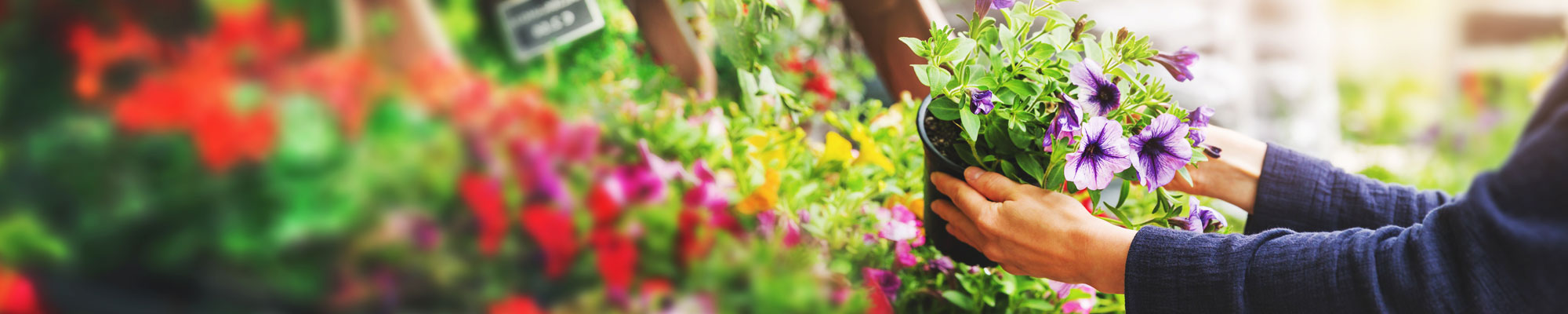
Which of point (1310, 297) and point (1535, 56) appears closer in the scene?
point (1310, 297)

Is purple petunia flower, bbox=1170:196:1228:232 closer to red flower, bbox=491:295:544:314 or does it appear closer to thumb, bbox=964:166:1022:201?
thumb, bbox=964:166:1022:201

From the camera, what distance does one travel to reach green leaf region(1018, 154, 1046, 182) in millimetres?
581

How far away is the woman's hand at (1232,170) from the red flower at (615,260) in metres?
A: 0.54

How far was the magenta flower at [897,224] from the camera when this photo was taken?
2.27ft

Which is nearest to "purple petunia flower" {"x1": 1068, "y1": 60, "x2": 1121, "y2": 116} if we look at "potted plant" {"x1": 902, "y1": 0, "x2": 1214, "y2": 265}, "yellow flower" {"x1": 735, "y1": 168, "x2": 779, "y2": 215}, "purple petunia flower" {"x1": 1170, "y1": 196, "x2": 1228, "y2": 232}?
"potted plant" {"x1": 902, "y1": 0, "x2": 1214, "y2": 265}

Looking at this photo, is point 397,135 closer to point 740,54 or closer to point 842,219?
point 740,54

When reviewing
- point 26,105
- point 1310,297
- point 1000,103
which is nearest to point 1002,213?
point 1000,103

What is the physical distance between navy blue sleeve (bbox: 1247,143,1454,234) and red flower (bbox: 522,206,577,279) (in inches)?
24.9

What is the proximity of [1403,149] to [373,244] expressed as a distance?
3.40m

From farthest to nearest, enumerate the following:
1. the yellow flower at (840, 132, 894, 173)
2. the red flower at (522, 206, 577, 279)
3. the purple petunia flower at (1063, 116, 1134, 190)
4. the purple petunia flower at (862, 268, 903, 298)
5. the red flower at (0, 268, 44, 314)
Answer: the yellow flower at (840, 132, 894, 173) < the purple petunia flower at (862, 268, 903, 298) < the purple petunia flower at (1063, 116, 1134, 190) < the red flower at (522, 206, 577, 279) < the red flower at (0, 268, 44, 314)

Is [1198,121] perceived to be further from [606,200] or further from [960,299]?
[606,200]

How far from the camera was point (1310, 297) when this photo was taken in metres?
0.52

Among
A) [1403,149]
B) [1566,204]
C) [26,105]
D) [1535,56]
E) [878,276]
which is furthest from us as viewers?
[1535,56]

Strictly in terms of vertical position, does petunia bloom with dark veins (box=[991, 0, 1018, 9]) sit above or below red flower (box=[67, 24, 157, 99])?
below
